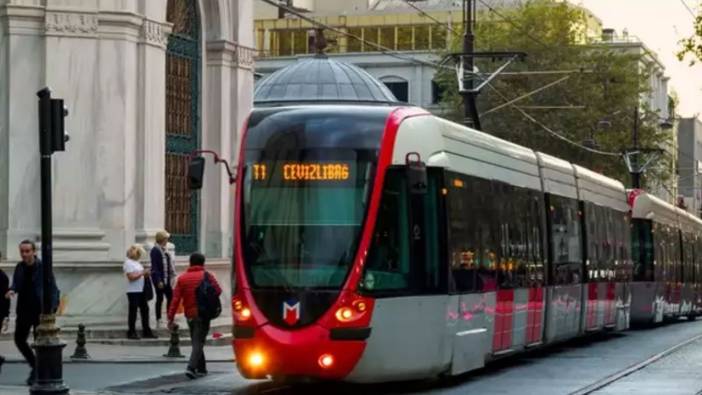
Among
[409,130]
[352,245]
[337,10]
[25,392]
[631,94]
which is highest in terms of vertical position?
[337,10]

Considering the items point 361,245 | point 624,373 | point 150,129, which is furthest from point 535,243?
point 150,129

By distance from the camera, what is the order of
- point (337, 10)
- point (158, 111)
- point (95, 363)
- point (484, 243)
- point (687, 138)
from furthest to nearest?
1. point (687, 138)
2. point (337, 10)
3. point (158, 111)
4. point (95, 363)
5. point (484, 243)

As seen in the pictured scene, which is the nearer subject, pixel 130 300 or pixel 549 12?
pixel 130 300

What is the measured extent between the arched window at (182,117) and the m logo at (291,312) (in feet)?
43.9

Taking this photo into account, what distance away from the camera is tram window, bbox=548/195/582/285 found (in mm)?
26719

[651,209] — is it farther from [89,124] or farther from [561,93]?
[561,93]

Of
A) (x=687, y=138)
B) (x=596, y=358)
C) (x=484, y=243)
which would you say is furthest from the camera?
(x=687, y=138)

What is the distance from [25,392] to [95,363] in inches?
186

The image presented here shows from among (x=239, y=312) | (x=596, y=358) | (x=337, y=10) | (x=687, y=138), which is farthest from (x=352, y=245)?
(x=687, y=138)

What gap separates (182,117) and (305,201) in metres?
13.9

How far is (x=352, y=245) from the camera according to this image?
60.5ft

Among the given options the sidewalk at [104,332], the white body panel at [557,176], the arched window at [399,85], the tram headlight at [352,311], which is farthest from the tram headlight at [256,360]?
the arched window at [399,85]

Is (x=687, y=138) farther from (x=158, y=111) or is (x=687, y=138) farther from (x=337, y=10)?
(x=158, y=111)

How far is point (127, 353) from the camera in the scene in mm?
25953
